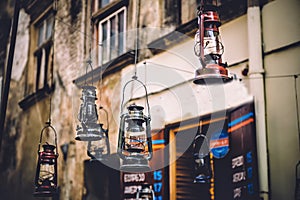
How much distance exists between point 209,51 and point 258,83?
740mm

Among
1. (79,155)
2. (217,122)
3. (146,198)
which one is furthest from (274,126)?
(79,155)

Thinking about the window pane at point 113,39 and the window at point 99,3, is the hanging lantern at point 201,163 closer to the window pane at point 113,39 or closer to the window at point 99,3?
the window pane at point 113,39

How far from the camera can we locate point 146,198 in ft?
12.7

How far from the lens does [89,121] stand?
393 centimetres

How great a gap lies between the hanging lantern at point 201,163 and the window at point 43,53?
2.48 metres

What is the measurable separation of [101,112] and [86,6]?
1217 mm

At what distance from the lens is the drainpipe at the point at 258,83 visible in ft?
11.6

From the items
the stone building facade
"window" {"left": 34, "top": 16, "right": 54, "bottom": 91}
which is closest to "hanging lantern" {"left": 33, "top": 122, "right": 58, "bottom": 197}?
the stone building facade

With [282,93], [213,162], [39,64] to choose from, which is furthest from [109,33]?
[282,93]

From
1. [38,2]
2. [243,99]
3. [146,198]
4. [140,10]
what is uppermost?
[38,2]

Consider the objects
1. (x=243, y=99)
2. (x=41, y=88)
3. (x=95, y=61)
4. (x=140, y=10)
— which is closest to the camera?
(x=243, y=99)

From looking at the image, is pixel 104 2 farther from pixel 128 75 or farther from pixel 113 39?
pixel 128 75

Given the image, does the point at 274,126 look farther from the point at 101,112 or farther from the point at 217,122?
the point at 101,112

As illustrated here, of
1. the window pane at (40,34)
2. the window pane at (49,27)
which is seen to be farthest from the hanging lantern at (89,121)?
the window pane at (40,34)
